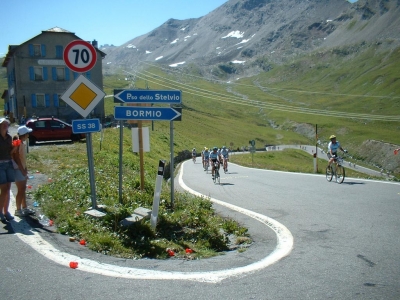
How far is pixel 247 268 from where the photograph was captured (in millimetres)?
5691

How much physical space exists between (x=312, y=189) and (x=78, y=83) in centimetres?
890

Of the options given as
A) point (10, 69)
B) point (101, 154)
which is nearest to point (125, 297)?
point (101, 154)

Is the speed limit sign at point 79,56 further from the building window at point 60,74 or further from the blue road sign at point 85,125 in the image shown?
the building window at point 60,74

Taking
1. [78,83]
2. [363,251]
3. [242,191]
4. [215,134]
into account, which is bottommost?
[215,134]

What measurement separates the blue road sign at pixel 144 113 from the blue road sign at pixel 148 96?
9.3 inches

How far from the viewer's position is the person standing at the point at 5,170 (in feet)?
25.3

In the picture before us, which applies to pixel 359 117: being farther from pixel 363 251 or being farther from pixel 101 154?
pixel 363 251

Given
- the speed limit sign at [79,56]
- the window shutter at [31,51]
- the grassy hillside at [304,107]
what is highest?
the window shutter at [31,51]

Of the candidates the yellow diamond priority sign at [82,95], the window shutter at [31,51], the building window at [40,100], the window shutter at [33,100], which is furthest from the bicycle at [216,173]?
the window shutter at [31,51]

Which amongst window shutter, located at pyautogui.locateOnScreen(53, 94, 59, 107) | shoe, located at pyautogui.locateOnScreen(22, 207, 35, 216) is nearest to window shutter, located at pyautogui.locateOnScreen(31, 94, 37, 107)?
window shutter, located at pyautogui.locateOnScreen(53, 94, 59, 107)

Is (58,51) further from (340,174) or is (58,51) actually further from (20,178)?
(20,178)

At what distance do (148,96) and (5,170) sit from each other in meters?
3.21

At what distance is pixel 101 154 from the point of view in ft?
59.0

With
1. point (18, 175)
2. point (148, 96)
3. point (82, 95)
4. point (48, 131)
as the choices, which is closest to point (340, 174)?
point (148, 96)
